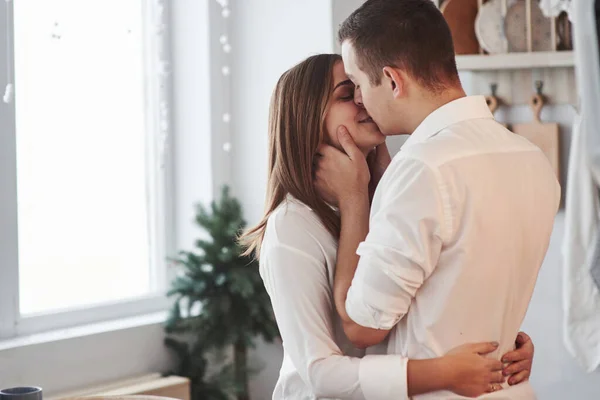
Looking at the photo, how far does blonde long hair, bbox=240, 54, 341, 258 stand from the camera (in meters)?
1.68

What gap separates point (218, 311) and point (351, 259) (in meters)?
1.57

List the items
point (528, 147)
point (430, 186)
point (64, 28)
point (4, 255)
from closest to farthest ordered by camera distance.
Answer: point (430, 186), point (528, 147), point (4, 255), point (64, 28)

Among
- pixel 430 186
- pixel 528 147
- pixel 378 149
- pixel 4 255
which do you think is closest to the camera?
pixel 430 186

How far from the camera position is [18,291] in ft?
9.30

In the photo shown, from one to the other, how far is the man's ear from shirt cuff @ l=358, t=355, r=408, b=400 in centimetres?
46

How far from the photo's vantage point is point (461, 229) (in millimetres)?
1349

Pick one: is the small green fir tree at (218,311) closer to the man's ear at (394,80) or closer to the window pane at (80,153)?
the window pane at (80,153)

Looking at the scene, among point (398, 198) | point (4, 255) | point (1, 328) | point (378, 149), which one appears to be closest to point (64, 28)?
point (4, 255)

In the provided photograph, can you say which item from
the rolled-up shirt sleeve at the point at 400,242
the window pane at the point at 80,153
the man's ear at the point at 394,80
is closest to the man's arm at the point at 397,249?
the rolled-up shirt sleeve at the point at 400,242

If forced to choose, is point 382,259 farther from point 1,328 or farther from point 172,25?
point 172,25

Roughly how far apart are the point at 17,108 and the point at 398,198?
77.5 inches

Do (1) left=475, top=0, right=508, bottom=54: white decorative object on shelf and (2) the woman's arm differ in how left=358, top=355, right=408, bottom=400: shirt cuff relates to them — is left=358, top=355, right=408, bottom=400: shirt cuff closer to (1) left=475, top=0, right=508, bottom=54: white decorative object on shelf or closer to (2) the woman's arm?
(2) the woman's arm

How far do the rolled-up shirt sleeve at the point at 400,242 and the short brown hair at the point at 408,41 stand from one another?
7.1 inches

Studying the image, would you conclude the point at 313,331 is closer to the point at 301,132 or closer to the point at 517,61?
the point at 301,132
